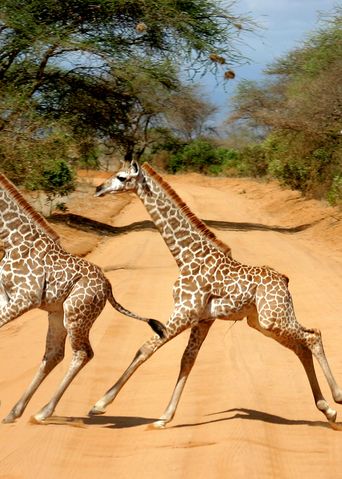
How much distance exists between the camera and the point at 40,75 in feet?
84.0

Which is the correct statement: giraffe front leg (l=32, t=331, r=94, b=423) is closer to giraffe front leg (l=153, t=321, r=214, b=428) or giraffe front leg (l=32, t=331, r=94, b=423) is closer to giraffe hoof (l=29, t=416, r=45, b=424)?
giraffe hoof (l=29, t=416, r=45, b=424)

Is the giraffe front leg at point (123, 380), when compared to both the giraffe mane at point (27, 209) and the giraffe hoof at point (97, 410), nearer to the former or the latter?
the giraffe hoof at point (97, 410)

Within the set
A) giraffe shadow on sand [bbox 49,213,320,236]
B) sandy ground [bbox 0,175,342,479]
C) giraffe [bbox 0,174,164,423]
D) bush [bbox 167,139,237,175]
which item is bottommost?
bush [bbox 167,139,237,175]

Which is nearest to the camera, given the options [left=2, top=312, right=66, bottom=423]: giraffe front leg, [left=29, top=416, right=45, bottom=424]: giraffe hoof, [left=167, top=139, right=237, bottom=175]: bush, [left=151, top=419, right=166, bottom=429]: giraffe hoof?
[left=151, top=419, right=166, bottom=429]: giraffe hoof

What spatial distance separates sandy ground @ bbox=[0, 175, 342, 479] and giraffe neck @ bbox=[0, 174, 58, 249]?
1427mm

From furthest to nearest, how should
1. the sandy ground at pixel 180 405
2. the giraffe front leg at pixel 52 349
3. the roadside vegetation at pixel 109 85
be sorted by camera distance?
1. the roadside vegetation at pixel 109 85
2. the giraffe front leg at pixel 52 349
3. the sandy ground at pixel 180 405

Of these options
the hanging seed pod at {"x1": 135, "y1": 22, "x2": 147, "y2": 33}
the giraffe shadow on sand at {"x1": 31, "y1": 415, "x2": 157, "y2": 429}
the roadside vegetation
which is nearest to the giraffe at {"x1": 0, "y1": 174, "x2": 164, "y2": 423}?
the giraffe shadow on sand at {"x1": 31, "y1": 415, "x2": 157, "y2": 429}

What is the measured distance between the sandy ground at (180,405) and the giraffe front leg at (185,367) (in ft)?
0.29

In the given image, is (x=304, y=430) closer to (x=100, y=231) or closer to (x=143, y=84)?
(x=100, y=231)

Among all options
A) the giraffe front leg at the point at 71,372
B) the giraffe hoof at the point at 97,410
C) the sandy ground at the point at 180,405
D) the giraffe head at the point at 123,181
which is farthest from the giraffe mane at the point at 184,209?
the giraffe hoof at the point at 97,410

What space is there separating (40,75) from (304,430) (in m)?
19.3

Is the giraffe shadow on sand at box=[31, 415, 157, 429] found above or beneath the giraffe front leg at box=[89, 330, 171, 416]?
beneath

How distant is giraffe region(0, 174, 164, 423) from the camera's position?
7691 mm

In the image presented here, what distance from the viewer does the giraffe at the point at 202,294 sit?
304 inches
